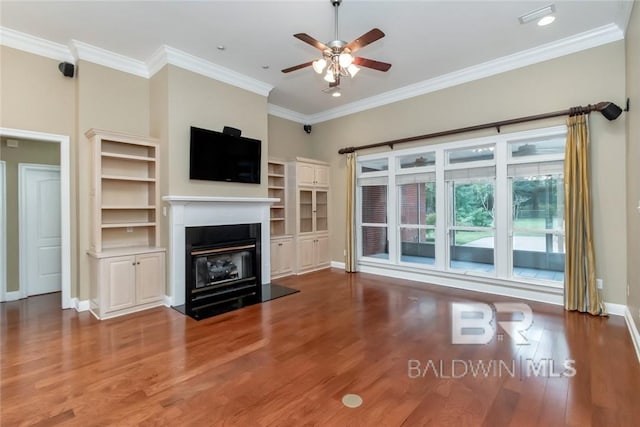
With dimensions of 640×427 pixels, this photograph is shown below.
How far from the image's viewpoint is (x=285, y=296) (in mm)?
4660

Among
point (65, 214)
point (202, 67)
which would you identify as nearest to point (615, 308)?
point (202, 67)

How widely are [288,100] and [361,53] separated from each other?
7.05 ft

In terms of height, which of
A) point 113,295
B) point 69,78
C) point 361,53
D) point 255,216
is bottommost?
point 113,295

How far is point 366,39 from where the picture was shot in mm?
2762

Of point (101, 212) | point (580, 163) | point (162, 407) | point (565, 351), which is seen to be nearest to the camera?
point (162, 407)

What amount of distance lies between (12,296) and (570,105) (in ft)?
27.0

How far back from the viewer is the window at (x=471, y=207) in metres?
4.31

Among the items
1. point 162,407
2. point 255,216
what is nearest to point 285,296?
point 255,216

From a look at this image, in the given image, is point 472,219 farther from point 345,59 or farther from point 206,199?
point 206,199

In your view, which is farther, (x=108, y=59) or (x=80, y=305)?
(x=108, y=59)

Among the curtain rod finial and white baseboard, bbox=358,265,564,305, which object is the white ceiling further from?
white baseboard, bbox=358,265,564,305

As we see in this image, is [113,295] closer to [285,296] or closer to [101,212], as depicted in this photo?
[101,212]

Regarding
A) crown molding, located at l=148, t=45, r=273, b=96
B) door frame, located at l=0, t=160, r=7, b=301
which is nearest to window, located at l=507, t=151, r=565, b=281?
crown molding, located at l=148, t=45, r=273, b=96

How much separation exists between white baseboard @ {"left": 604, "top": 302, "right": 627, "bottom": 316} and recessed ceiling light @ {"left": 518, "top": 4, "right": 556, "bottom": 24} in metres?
3.46
